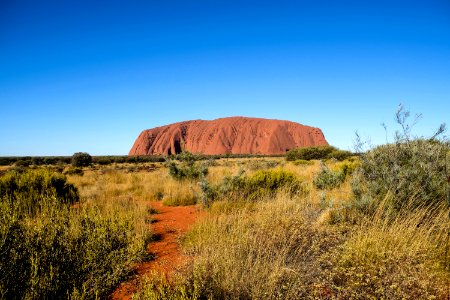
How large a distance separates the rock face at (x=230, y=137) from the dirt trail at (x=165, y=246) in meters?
94.8

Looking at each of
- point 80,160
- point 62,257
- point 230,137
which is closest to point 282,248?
point 62,257

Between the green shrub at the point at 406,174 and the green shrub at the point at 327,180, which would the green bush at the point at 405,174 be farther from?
the green shrub at the point at 327,180

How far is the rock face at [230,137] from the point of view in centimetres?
10475

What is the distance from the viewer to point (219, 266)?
3012 mm

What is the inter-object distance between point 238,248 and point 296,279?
0.78 meters

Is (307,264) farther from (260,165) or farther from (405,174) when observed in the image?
(260,165)

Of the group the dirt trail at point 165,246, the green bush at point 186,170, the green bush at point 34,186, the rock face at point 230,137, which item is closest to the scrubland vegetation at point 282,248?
the dirt trail at point 165,246

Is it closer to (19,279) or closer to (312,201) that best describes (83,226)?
(19,279)

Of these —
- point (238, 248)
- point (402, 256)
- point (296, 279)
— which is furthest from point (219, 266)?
point (402, 256)

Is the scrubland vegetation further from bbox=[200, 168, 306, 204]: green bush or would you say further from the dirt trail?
bbox=[200, 168, 306, 204]: green bush

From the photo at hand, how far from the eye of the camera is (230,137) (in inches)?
4350

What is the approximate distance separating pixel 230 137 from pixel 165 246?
106m

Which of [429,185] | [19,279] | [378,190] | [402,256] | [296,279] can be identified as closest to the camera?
[19,279]

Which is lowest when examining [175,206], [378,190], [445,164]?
[175,206]
